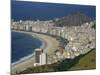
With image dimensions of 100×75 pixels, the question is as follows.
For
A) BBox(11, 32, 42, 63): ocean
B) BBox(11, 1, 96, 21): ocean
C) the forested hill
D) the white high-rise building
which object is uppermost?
BBox(11, 1, 96, 21): ocean

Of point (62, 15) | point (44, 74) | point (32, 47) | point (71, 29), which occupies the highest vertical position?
point (62, 15)

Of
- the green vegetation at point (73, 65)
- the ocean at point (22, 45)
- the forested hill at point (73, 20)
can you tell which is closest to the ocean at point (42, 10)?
the forested hill at point (73, 20)

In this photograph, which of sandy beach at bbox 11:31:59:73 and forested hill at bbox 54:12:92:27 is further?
forested hill at bbox 54:12:92:27

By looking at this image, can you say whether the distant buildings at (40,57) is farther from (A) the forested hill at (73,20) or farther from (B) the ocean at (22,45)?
(A) the forested hill at (73,20)

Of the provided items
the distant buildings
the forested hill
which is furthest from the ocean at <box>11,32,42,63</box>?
the forested hill

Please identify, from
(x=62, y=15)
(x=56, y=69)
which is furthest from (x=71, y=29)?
(x=56, y=69)

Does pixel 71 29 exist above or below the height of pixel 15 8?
below

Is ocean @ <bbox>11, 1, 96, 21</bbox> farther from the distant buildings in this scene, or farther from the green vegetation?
the green vegetation
